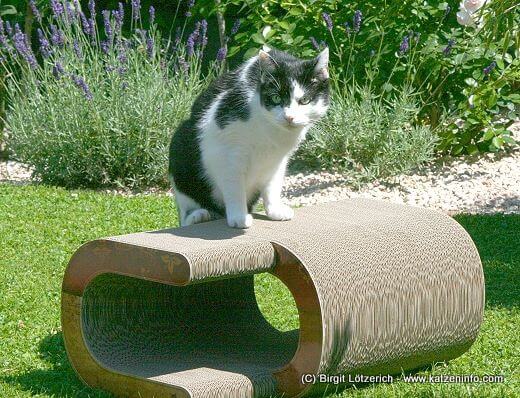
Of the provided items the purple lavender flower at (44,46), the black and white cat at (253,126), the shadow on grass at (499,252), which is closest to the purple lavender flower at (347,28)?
the shadow on grass at (499,252)

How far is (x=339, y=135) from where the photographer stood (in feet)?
23.1

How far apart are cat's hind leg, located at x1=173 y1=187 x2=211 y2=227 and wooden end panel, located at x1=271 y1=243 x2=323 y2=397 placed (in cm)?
85

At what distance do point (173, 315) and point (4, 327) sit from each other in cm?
76

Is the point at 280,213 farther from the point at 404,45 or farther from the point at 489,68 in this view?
the point at 489,68

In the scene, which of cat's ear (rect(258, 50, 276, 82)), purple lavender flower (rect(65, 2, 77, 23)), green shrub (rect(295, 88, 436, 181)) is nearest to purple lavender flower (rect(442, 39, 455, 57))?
green shrub (rect(295, 88, 436, 181))

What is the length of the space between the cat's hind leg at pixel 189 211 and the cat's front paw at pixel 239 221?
41 centimetres

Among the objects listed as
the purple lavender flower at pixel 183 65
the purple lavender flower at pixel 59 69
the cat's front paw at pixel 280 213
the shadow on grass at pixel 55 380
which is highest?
the cat's front paw at pixel 280 213

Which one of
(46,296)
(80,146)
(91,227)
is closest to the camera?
(46,296)

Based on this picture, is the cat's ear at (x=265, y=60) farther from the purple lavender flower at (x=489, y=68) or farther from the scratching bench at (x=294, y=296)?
the purple lavender flower at (x=489, y=68)

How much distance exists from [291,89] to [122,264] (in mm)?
949

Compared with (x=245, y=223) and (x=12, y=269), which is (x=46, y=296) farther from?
(x=245, y=223)

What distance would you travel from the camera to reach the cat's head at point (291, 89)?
3629 millimetres

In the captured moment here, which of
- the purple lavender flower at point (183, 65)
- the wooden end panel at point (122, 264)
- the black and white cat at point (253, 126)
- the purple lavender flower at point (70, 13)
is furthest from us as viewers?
the purple lavender flower at point (183, 65)

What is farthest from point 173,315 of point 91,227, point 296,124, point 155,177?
point 155,177
